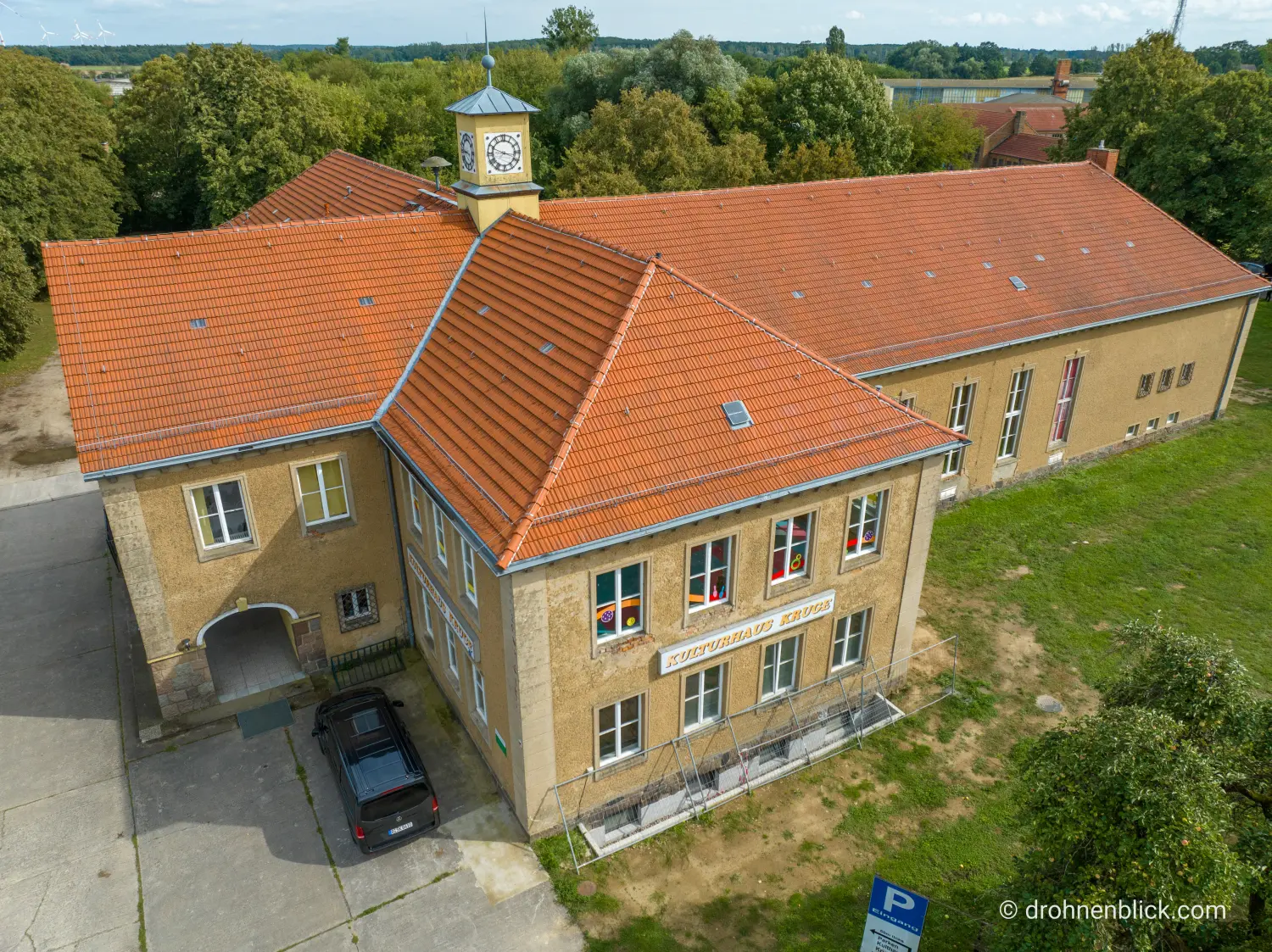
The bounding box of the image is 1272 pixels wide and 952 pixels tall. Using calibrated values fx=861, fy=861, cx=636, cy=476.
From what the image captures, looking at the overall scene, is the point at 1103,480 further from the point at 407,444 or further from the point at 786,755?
the point at 407,444

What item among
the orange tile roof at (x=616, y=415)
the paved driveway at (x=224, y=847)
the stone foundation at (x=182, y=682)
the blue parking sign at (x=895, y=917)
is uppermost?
the orange tile roof at (x=616, y=415)

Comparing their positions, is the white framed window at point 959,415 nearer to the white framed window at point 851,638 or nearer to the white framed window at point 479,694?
the white framed window at point 851,638

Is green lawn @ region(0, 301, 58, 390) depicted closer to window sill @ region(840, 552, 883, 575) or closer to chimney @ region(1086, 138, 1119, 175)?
window sill @ region(840, 552, 883, 575)

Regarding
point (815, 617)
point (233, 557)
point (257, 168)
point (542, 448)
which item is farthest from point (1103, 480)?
point (257, 168)

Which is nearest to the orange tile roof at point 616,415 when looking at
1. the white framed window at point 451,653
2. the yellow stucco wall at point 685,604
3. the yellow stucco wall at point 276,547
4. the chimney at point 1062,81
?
the yellow stucco wall at point 685,604

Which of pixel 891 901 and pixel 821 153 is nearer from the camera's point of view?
pixel 891 901

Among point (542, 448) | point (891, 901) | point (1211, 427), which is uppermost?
point (542, 448)
